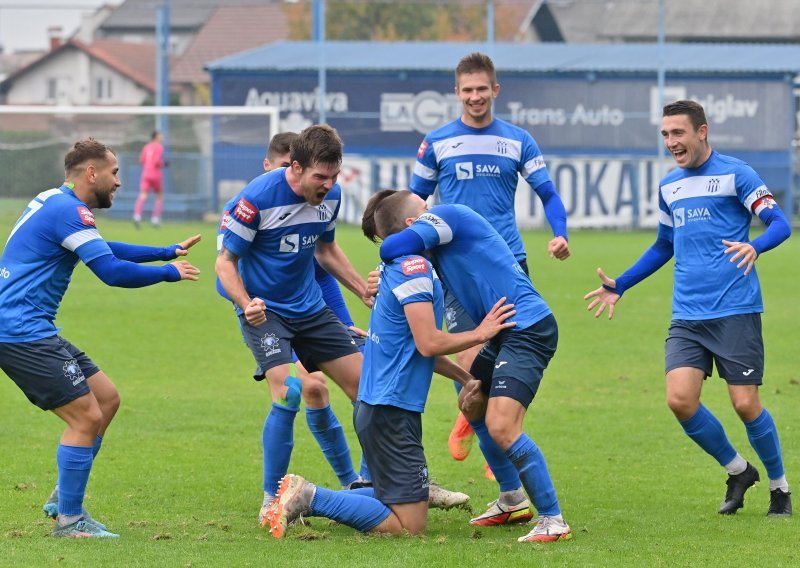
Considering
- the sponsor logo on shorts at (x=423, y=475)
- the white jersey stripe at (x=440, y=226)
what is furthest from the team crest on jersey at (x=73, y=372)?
the white jersey stripe at (x=440, y=226)

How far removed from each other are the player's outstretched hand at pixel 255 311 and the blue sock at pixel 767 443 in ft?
9.29

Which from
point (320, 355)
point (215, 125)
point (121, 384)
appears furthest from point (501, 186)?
point (215, 125)

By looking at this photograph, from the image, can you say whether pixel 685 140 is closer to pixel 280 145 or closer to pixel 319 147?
pixel 319 147

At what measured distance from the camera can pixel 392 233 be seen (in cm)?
711

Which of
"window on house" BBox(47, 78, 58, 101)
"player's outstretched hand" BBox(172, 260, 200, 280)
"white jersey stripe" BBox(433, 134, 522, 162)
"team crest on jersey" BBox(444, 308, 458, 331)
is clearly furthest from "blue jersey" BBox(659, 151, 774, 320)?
"window on house" BBox(47, 78, 58, 101)

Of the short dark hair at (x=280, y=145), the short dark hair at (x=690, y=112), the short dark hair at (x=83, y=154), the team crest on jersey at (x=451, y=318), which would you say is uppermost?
the short dark hair at (x=690, y=112)

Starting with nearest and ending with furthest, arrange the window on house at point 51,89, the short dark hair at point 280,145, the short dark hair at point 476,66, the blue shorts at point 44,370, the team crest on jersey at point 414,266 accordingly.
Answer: the team crest on jersey at point 414,266
the blue shorts at point 44,370
the short dark hair at point 280,145
the short dark hair at point 476,66
the window on house at point 51,89

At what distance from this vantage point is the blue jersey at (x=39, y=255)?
6934 millimetres

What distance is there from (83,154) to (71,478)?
169 centimetres

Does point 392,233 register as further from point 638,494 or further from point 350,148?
point 350,148

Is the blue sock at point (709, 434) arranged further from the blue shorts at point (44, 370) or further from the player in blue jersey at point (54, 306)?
the blue shorts at point (44, 370)

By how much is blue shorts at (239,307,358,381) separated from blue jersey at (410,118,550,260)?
5.07 ft

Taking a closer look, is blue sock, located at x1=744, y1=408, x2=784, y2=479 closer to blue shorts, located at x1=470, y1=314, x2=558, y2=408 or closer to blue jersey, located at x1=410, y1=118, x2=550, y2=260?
blue shorts, located at x1=470, y1=314, x2=558, y2=408

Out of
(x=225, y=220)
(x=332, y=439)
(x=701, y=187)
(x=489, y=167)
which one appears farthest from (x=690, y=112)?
(x=332, y=439)
